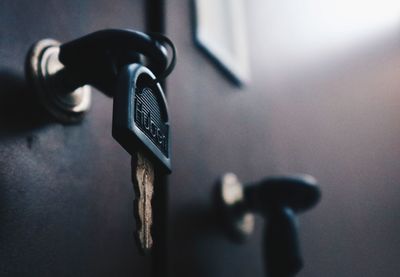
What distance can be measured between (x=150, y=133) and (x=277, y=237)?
47cm

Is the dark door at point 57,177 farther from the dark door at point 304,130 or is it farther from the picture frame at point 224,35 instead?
the picture frame at point 224,35

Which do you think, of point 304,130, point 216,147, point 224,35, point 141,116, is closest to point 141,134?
point 141,116

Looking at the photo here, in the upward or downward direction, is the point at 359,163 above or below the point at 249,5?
below

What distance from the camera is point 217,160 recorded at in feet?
2.74

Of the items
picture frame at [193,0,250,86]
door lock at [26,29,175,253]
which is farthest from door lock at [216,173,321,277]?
door lock at [26,29,175,253]

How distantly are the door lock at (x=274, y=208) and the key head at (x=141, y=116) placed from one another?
16.3 inches

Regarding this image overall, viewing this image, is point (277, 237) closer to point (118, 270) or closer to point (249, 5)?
point (118, 270)

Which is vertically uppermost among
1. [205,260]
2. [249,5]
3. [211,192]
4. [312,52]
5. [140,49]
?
[249,5]

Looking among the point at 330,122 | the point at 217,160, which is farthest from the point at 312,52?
the point at 217,160

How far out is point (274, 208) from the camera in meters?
0.82

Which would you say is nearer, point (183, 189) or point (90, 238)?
point (90, 238)

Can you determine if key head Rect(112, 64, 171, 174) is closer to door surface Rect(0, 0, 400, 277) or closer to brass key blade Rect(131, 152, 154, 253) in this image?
brass key blade Rect(131, 152, 154, 253)

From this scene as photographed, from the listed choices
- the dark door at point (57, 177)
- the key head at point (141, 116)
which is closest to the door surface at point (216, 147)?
the dark door at point (57, 177)

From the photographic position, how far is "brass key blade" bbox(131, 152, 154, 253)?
36 cm
